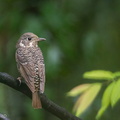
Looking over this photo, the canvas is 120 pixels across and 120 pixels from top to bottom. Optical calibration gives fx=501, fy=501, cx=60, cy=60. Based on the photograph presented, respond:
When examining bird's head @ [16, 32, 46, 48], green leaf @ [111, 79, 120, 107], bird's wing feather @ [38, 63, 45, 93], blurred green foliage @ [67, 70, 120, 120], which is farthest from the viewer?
bird's head @ [16, 32, 46, 48]

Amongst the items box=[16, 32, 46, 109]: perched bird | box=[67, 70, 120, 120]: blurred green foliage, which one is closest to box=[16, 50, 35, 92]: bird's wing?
box=[16, 32, 46, 109]: perched bird

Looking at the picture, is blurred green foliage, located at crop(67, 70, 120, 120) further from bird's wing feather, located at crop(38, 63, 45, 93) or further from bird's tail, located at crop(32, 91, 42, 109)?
bird's tail, located at crop(32, 91, 42, 109)

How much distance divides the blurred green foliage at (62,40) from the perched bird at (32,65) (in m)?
0.70

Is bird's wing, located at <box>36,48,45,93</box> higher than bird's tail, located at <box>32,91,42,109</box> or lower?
higher

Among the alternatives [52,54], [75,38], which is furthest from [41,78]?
[75,38]

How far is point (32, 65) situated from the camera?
3445 millimetres

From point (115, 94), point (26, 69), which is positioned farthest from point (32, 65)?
point (115, 94)

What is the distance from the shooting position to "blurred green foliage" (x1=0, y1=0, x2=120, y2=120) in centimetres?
493

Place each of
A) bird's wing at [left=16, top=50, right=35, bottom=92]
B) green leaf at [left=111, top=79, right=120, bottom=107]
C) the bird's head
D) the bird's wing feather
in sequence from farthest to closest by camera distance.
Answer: the bird's head
bird's wing at [left=16, top=50, right=35, bottom=92]
the bird's wing feather
green leaf at [left=111, top=79, right=120, bottom=107]

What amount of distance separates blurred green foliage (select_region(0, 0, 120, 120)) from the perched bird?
27.6 inches

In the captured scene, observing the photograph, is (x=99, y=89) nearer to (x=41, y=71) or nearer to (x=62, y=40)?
(x=41, y=71)

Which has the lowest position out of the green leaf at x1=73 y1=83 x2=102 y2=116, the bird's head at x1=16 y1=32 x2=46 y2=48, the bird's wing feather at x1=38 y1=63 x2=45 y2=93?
the green leaf at x1=73 y1=83 x2=102 y2=116

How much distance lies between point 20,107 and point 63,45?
105 centimetres

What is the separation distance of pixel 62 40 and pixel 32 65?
1606 millimetres
